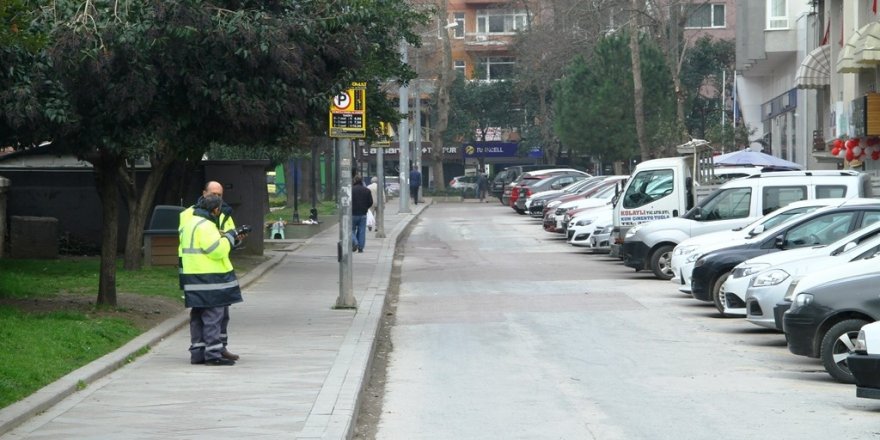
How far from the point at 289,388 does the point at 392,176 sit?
7490 centimetres

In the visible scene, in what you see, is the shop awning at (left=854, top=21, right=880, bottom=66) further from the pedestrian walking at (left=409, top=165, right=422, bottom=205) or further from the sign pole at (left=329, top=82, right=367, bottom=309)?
the pedestrian walking at (left=409, top=165, right=422, bottom=205)

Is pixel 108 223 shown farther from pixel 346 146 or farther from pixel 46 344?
pixel 46 344

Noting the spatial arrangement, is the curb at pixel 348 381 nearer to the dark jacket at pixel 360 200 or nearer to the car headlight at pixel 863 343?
the car headlight at pixel 863 343

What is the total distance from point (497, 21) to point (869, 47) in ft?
189

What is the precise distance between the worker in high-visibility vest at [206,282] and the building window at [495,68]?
7060cm

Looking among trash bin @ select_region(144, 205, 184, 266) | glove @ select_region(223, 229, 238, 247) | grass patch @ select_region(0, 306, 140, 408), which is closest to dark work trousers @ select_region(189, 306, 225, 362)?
glove @ select_region(223, 229, 238, 247)

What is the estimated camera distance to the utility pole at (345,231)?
58.9 ft

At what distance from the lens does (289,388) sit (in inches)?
436

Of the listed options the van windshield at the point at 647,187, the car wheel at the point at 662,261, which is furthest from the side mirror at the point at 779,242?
the van windshield at the point at 647,187

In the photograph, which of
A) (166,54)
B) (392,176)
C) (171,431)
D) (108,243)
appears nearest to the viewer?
(171,431)

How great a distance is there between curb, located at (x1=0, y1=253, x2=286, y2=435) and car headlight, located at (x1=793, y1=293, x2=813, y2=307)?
21.3ft

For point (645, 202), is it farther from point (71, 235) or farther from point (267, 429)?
point (267, 429)

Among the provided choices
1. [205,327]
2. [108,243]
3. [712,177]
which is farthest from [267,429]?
[712,177]

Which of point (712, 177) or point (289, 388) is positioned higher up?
point (712, 177)
